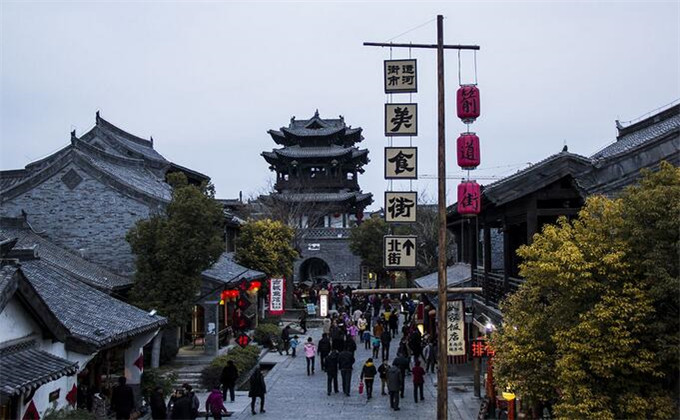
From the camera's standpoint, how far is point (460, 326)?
54.7 ft

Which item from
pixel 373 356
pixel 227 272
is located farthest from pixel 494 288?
pixel 227 272

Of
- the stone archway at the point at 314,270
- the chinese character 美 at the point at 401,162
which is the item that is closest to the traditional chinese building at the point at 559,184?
the chinese character 美 at the point at 401,162

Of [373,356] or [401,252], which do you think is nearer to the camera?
[401,252]

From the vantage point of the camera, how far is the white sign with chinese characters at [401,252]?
1275 centimetres

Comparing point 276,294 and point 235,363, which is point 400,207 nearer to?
point 235,363

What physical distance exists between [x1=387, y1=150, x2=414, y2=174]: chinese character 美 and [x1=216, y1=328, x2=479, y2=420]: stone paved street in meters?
6.85

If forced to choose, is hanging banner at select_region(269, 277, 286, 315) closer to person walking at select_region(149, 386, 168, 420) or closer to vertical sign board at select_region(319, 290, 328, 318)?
vertical sign board at select_region(319, 290, 328, 318)

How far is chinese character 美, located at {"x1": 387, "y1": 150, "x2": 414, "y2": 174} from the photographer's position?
503 inches

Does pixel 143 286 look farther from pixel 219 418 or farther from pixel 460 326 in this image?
pixel 460 326

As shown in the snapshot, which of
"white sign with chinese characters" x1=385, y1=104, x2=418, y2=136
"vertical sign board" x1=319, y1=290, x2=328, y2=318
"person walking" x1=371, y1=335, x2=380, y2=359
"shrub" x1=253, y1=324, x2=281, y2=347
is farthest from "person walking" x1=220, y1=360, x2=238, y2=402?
"vertical sign board" x1=319, y1=290, x2=328, y2=318

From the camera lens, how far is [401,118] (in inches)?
503

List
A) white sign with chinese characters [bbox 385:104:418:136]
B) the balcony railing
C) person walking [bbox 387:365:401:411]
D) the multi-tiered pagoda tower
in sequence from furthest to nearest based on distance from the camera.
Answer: the multi-tiered pagoda tower < the balcony railing < person walking [bbox 387:365:401:411] < white sign with chinese characters [bbox 385:104:418:136]

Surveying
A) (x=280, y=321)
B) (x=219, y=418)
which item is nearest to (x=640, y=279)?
(x=219, y=418)

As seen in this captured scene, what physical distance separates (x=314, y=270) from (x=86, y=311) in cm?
4405
